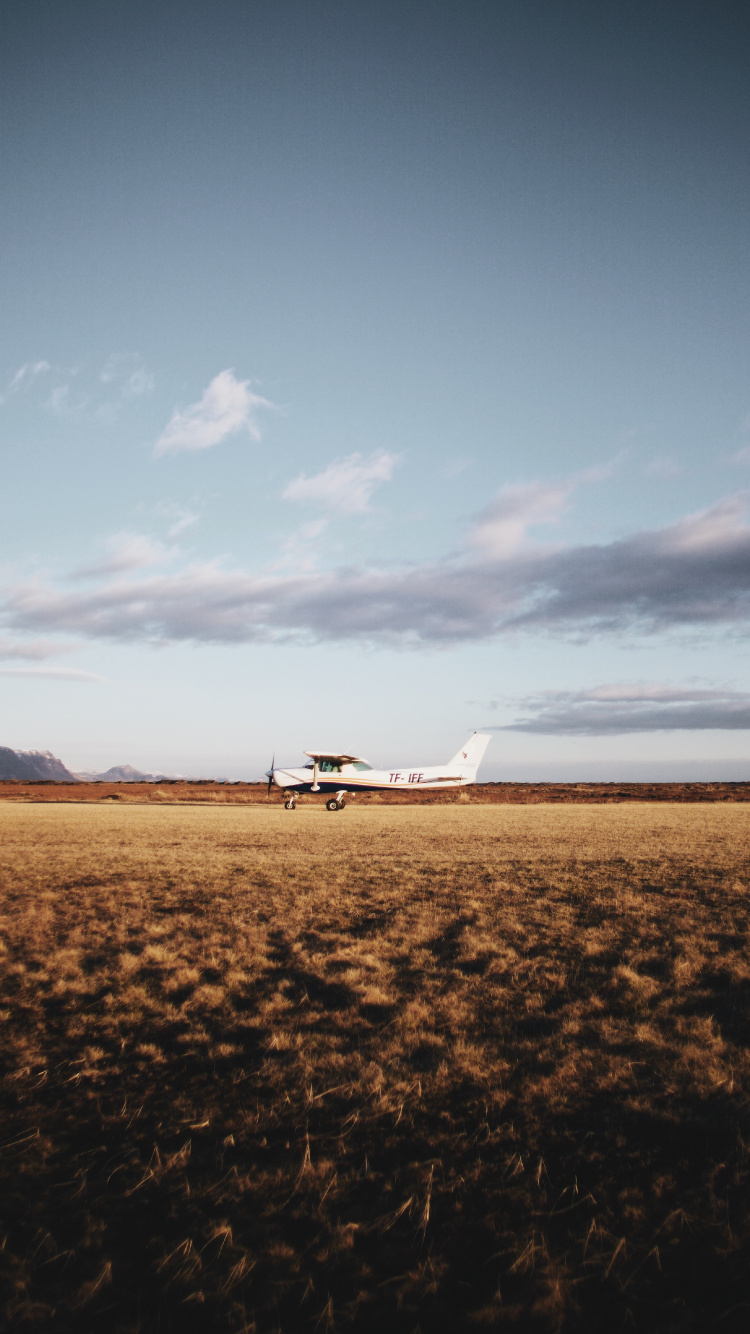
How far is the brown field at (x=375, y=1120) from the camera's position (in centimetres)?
304

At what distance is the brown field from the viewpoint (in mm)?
3041

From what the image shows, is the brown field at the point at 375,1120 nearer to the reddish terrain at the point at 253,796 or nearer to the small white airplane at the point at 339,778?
the small white airplane at the point at 339,778

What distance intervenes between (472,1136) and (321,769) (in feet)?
127

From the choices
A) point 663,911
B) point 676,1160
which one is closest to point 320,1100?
point 676,1160

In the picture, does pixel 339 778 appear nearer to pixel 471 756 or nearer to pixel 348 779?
pixel 348 779

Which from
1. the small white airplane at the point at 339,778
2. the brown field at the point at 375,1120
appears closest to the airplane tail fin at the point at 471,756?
the small white airplane at the point at 339,778

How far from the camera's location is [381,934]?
934 centimetres

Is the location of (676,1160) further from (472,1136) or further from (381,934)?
(381,934)

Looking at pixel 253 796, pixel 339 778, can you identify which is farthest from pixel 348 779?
pixel 253 796

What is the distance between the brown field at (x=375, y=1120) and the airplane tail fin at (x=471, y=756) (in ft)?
132

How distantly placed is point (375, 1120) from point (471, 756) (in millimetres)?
47690

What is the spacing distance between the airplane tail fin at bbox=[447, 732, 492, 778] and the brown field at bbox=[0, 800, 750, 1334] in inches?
1582

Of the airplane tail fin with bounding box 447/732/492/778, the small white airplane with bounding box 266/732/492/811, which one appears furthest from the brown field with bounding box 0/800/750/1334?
the airplane tail fin with bounding box 447/732/492/778

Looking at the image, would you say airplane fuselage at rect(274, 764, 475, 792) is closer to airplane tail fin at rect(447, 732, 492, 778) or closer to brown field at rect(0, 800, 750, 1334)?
airplane tail fin at rect(447, 732, 492, 778)
